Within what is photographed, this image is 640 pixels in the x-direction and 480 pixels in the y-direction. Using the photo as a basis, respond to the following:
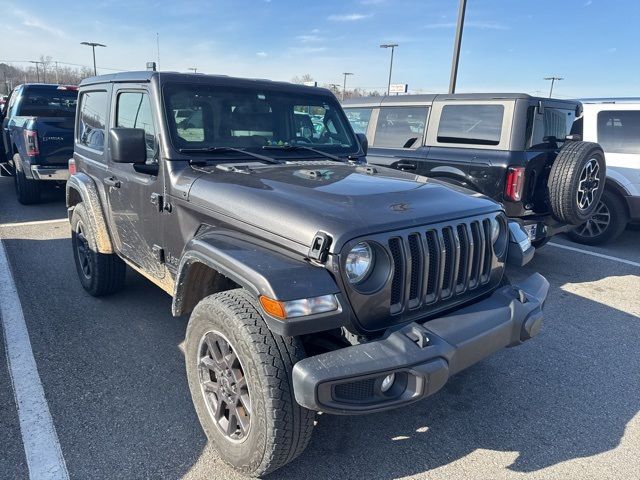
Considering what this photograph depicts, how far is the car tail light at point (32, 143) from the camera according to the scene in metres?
7.58

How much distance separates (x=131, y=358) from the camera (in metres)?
3.48

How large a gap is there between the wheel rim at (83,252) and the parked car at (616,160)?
6.36 m

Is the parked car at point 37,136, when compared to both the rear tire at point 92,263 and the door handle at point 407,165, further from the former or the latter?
the door handle at point 407,165

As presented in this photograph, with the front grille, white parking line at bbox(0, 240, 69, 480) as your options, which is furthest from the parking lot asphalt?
the front grille

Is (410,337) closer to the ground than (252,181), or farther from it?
closer to the ground

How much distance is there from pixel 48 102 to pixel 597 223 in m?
9.78

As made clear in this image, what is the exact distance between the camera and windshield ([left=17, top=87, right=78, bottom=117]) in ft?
29.0

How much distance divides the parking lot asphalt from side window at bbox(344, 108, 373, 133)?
153 inches

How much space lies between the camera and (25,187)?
8305 millimetres

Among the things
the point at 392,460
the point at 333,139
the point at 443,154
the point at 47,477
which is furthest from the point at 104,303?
the point at 443,154

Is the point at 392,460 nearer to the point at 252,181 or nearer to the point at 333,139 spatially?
the point at 252,181

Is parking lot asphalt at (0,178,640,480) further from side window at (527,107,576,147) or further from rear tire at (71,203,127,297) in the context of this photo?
side window at (527,107,576,147)

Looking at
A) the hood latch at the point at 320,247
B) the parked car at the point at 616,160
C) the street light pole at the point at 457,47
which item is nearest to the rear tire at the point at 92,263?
the hood latch at the point at 320,247

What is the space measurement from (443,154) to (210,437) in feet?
15.2
